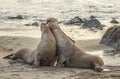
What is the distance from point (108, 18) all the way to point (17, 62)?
11.3m

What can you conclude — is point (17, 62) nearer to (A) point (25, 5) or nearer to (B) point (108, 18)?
(B) point (108, 18)

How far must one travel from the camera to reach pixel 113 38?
11.8m

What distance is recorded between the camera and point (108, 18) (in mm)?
20109

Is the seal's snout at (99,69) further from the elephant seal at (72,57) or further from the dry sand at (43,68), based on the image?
the dry sand at (43,68)

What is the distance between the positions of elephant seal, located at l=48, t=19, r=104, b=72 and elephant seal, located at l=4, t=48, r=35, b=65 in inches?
24.9

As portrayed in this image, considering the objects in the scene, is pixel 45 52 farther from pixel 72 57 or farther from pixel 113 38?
pixel 113 38

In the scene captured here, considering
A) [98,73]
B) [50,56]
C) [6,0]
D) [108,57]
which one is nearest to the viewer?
[98,73]

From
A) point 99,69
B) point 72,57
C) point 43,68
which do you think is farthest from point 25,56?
point 99,69

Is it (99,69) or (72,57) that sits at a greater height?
(72,57)

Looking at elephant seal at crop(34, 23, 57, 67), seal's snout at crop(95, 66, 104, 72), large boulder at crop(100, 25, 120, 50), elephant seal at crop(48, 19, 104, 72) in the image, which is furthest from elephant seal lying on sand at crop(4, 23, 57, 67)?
large boulder at crop(100, 25, 120, 50)

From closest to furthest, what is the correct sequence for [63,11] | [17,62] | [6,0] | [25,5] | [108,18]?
[17,62] → [108,18] → [63,11] → [25,5] → [6,0]

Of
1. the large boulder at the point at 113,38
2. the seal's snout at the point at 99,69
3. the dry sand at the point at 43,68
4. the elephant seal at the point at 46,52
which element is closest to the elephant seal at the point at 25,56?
the dry sand at the point at 43,68

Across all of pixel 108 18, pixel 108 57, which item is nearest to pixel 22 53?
pixel 108 57

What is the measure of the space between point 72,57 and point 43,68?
0.74 meters
